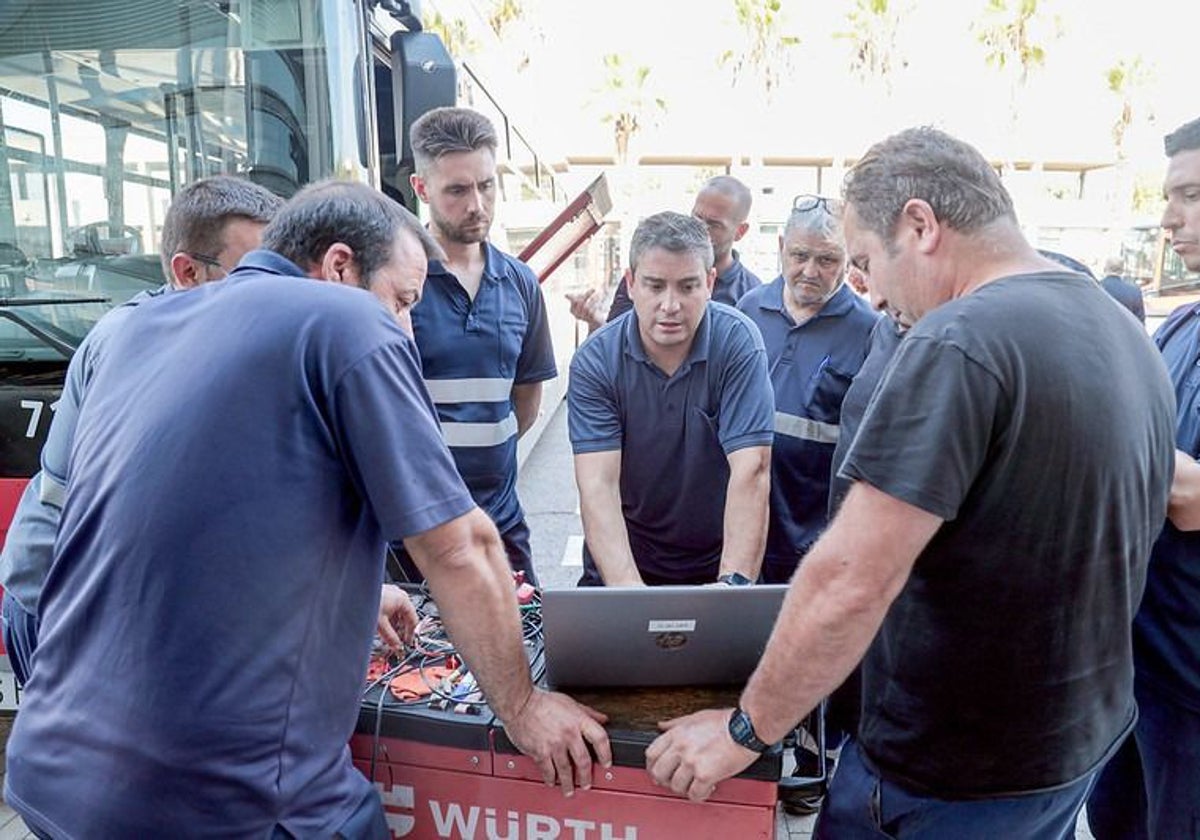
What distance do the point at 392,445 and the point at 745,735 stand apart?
75 centimetres

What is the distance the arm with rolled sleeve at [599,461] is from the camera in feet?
8.32

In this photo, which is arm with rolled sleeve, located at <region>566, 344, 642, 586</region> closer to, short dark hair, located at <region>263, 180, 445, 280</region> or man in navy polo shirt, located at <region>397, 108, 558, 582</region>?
man in navy polo shirt, located at <region>397, 108, 558, 582</region>

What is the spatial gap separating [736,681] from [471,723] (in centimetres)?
51

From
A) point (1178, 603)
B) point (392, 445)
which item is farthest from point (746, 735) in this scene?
point (1178, 603)

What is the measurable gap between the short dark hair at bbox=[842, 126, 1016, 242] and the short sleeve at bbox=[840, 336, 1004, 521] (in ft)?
0.90

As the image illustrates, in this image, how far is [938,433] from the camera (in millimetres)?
1248

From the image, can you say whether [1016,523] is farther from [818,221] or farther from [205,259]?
[818,221]

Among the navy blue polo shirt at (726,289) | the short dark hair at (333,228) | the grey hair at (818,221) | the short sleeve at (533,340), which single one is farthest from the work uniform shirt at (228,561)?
the navy blue polo shirt at (726,289)

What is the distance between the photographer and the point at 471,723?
61.4 inches

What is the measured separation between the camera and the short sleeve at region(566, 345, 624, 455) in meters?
2.66

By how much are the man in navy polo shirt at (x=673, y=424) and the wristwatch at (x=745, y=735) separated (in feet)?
3.33

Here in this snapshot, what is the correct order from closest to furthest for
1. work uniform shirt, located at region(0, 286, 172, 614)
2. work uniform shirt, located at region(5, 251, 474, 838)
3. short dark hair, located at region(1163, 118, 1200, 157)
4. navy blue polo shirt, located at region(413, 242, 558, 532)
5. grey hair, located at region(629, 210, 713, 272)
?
work uniform shirt, located at region(5, 251, 474, 838), work uniform shirt, located at region(0, 286, 172, 614), short dark hair, located at region(1163, 118, 1200, 157), grey hair, located at region(629, 210, 713, 272), navy blue polo shirt, located at region(413, 242, 558, 532)

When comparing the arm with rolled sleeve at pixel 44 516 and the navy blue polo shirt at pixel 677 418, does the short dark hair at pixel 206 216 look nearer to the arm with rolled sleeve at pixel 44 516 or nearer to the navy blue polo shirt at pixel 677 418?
the arm with rolled sleeve at pixel 44 516

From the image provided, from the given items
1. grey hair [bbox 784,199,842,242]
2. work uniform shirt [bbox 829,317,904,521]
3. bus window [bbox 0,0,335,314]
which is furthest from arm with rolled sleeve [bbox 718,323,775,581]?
bus window [bbox 0,0,335,314]
